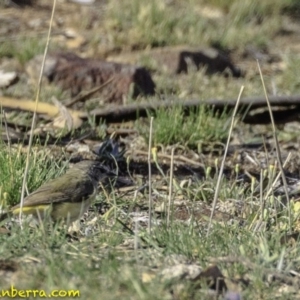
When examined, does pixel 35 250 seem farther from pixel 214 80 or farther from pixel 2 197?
pixel 214 80

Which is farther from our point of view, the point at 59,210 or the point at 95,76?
the point at 95,76

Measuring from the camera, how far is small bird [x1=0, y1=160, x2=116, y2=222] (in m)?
5.23

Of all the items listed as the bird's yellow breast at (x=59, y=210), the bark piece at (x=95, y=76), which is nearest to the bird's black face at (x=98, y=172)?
the bird's yellow breast at (x=59, y=210)

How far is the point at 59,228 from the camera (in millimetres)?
4973

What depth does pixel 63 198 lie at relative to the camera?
5414mm

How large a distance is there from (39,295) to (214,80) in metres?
6.61

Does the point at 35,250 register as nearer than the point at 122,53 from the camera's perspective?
Yes

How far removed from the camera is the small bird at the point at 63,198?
5230 mm

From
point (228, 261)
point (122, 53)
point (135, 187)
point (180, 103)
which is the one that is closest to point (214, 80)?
point (122, 53)

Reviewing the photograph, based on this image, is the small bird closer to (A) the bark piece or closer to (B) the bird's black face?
(B) the bird's black face

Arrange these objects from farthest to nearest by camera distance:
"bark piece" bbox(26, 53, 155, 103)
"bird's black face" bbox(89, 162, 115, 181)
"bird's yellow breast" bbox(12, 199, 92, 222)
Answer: "bark piece" bbox(26, 53, 155, 103) < "bird's black face" bbox(89, 162, 115, 181) < "bird's yellow breast" bbox(12, 199, 92, 222)

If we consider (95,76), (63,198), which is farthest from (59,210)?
(95,76)

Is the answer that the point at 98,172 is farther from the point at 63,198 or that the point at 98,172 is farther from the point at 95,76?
the point at 95,76

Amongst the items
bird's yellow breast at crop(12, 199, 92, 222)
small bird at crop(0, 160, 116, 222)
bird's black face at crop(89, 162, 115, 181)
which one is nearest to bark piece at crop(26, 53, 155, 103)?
bird's black face at crop(89, 162, 115, 181)
